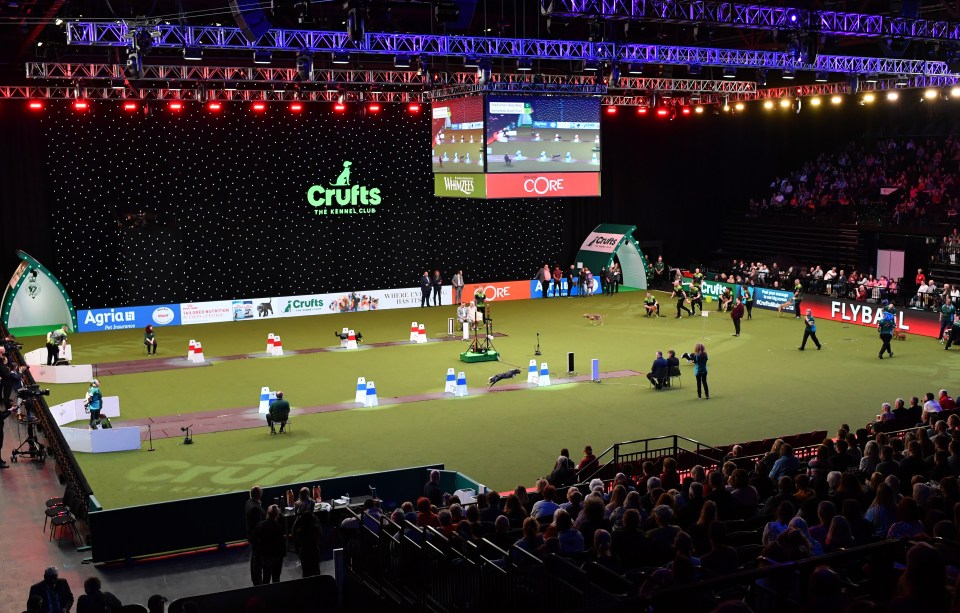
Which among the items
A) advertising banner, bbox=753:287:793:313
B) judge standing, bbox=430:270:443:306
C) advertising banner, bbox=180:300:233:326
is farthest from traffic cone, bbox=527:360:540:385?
advertising banner, bbox=180:300:233:326

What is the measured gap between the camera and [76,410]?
23.5 meters

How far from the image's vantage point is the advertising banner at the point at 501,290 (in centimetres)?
4303

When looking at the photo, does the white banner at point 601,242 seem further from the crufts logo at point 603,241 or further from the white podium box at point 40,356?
the white podium box at point 40,356

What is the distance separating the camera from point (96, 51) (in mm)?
31203

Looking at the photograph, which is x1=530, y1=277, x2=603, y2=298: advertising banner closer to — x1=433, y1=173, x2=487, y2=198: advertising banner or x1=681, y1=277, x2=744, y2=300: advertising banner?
x1=681, y1=277, x2=744, y2=300: advertising banner

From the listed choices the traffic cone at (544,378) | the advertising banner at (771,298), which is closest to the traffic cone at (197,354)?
the traffic cone at (544,378)

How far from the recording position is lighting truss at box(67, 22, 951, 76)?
864 inches

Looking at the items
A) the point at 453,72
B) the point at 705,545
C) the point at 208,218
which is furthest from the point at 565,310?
the point at 705,545

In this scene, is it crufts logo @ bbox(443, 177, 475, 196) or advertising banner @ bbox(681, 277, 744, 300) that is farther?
advertising banner @ bbox(681, 277, 744, 300)

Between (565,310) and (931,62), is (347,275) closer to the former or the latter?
(565,310)

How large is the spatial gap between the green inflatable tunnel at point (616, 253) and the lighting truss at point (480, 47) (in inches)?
640

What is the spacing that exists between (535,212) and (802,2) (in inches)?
866

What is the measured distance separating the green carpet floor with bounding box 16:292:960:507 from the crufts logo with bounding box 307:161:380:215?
5331mm

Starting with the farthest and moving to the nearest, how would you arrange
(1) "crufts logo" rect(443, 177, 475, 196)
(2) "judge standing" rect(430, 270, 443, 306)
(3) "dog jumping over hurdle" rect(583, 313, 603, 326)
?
(2) "judge standing" rect(430, 270, 443, 306) → (3) "dog jumping over hurdle" rect(583, 313, 603, 326) → (1) "crufts logo" rect(443, 177, 475, 196)
